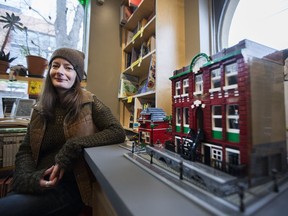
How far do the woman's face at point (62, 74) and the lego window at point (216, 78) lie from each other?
0.85 metres

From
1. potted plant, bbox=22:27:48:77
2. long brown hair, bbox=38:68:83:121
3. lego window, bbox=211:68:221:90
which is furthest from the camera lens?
potted plant, bbox=22:27:48:77

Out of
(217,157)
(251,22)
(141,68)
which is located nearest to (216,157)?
(217,157)

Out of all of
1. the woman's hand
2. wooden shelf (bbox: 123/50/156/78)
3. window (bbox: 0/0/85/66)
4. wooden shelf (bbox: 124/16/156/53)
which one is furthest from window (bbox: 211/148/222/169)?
window (bbox: 0/0/85/66)

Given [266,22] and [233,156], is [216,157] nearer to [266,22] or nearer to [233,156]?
[233,156]

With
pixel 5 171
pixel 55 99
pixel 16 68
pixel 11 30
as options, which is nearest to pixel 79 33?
pixel 11 30

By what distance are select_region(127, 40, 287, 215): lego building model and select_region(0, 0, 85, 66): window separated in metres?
2.02

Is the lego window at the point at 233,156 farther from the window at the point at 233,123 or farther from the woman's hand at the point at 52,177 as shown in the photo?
the woman's hand at the point at 52,177

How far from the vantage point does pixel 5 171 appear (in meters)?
1.25

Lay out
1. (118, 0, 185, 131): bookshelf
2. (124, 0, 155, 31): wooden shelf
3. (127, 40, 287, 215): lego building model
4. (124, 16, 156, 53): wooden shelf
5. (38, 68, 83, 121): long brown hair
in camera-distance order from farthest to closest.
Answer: (124, 0, 155, 31): wooden shelf → (124, 16, 156, 53): wooden shelf → (118, 0, 185, 131): bookshelf → (38, 68, 83, 121): long brown hair → (127, 40, 287, 215): lego building model

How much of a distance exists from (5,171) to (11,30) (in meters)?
1.44

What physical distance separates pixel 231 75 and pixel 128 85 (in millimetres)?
1516

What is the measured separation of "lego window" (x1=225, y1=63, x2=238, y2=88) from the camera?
36cm

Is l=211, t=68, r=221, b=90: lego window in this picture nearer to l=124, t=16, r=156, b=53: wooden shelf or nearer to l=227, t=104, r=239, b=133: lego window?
l=227, t=104, r=239, b=133: lego window

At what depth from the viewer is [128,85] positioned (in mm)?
1829
